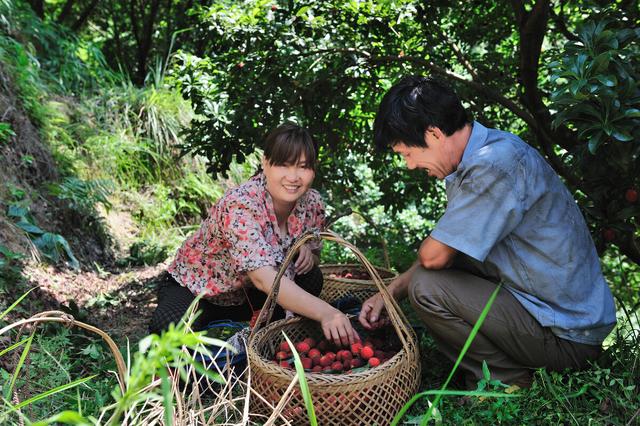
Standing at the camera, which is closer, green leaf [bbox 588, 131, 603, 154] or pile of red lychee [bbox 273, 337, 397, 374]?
green leaf [bbox 588, 131, 603, 154]

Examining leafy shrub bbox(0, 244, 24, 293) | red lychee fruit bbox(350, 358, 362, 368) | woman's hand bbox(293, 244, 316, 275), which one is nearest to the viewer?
red lychee fruit bbox(350, 358, 362, 368)

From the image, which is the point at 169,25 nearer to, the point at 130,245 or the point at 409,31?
the point at 130,245

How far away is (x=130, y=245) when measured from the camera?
15.9 feet

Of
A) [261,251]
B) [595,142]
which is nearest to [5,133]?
[261,251]

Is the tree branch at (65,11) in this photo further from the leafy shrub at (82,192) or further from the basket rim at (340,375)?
the basket rim at (340,375)

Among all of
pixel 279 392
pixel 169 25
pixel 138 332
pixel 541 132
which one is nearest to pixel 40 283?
pixel 138 332

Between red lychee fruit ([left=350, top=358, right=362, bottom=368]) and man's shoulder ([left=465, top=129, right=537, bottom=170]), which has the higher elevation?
man's shoulder ([left=465, top=129, right=537, bottom=170])

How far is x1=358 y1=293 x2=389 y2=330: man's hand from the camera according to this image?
96.7 inches

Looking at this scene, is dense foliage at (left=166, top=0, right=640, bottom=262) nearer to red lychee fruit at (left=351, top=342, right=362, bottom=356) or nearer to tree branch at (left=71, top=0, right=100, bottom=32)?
red lychee fruit at (left=351, top=342, right=362, bottom=356)

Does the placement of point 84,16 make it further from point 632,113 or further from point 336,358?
point 632,113

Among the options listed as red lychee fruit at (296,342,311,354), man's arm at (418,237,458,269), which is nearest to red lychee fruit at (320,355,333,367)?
red lychee fruit at (296,342,311,354)

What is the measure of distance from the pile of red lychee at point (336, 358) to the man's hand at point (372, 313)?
7cm

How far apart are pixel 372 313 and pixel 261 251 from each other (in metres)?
0.49

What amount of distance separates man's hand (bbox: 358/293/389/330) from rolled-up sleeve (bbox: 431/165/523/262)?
1.48 feet
